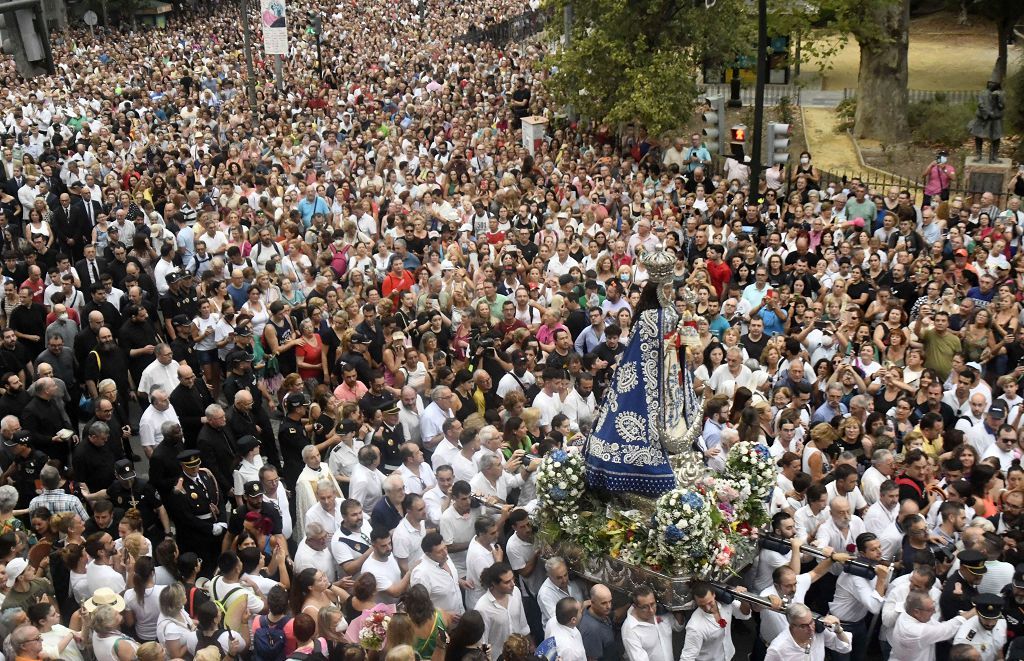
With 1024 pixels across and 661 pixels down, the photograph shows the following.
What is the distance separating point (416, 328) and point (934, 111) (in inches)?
731

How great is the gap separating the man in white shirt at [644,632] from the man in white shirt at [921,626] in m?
1.56

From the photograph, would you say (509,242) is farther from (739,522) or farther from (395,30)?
(395,30)

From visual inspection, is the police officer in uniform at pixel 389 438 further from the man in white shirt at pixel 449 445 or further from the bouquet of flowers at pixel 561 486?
the bouquet of flowers at pixel 561 486

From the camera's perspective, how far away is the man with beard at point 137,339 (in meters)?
12.8

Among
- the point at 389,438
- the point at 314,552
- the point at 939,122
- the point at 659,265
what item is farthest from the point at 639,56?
the point at 314,552

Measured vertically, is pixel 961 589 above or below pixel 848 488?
below

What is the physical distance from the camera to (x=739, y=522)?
8984mm

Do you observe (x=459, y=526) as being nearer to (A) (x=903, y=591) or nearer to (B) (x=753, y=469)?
(B) (x=753, y=469)

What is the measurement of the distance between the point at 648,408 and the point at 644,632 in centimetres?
163

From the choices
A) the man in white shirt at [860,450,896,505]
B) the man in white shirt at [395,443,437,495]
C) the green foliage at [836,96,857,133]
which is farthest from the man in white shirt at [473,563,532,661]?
the green foliage at [836,96,857,133]

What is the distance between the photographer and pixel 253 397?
37.7ft

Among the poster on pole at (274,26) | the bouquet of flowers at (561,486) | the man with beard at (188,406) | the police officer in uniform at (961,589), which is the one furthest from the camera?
the poster on pole at (274,26)

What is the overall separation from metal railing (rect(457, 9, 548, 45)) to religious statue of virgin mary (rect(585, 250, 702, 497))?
118 feet

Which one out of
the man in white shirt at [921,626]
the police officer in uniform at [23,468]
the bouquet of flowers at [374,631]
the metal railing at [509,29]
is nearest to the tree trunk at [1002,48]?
the metal railing at [509,29]
